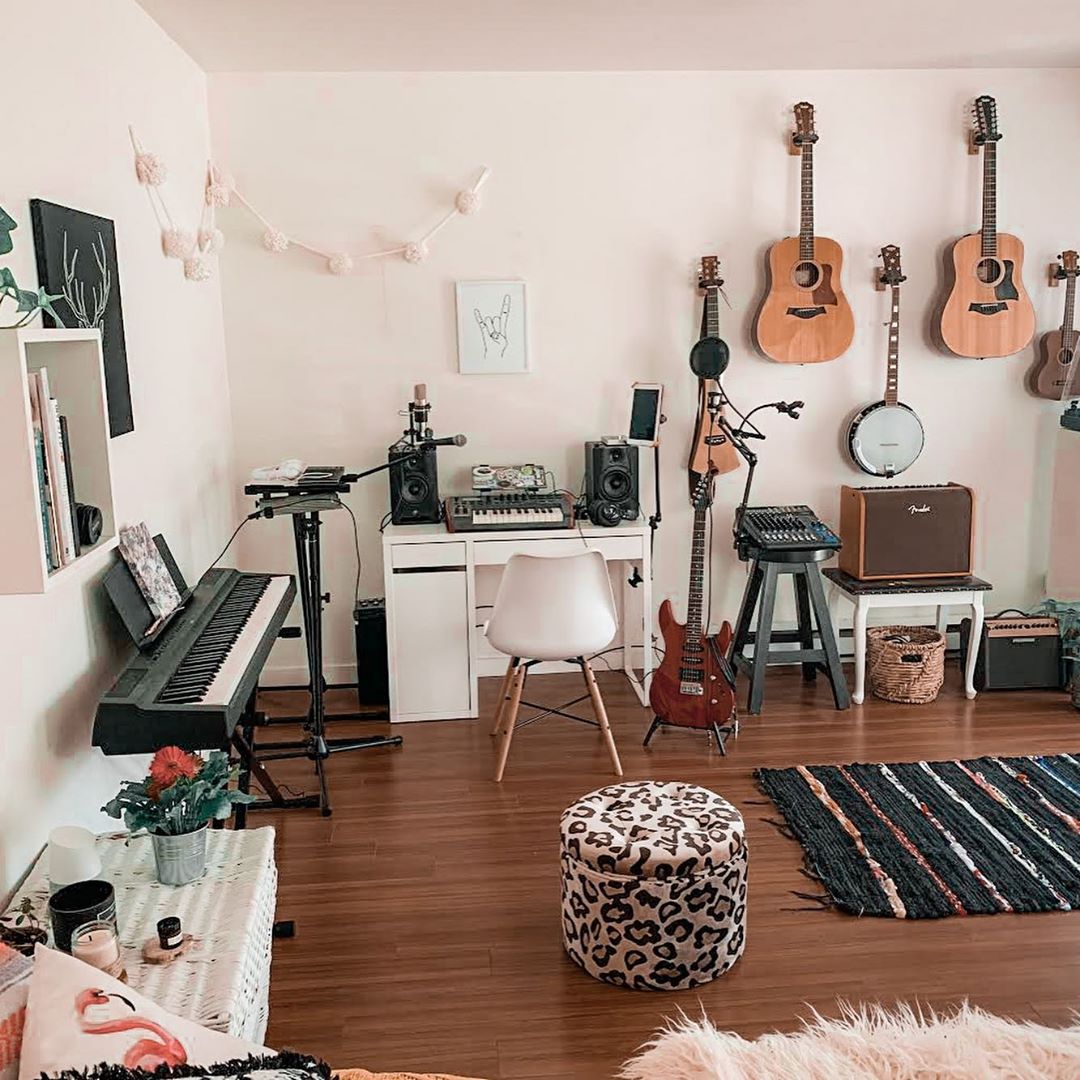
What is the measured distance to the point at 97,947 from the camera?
189 centimetres

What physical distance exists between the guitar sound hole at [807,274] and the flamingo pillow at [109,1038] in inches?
149

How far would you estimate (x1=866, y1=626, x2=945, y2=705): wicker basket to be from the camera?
175 inches

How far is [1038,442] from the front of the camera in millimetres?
4953

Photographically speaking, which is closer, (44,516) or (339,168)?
(44,516)

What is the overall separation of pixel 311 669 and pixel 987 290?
3.09 m

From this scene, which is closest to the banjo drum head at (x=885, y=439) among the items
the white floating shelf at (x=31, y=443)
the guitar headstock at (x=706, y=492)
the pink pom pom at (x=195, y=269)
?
the guitar headstock at (x=706, y=492)

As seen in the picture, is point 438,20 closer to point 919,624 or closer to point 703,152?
point 703,152

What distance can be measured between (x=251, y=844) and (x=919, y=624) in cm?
348

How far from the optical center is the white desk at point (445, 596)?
4.30m

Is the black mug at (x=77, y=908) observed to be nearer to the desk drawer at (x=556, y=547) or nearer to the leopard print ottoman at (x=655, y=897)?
the leopard print ottoman at (x=655, y=897)

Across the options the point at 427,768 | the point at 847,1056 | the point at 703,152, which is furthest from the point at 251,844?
the point at 703,152

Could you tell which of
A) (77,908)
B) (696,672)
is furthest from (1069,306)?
(77,908)

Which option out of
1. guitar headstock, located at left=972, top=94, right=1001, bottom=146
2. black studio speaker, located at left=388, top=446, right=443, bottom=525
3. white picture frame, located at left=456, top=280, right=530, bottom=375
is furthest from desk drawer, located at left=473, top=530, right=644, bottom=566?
guitar headstock, located at left=972, top=94, right=1001, bottom=146

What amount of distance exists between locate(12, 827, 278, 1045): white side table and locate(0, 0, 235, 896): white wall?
0.23m
